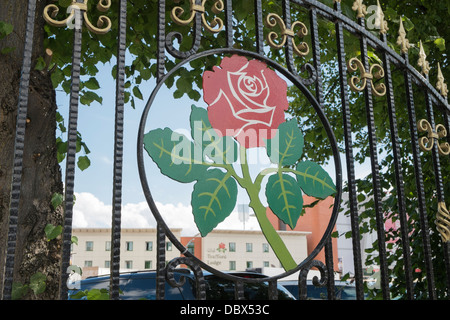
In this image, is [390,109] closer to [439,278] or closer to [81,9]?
[81,9]

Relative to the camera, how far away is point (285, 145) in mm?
1993

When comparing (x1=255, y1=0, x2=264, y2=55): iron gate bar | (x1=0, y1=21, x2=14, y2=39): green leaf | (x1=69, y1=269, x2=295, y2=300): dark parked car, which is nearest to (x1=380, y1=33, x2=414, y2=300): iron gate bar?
(x1=255, y1=0, x2=264, y2=55): iron gate bar

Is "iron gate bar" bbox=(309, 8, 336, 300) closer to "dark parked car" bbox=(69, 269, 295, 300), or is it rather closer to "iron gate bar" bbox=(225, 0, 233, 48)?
"iron gate bar" bbox=(225, 0, 233, 48)

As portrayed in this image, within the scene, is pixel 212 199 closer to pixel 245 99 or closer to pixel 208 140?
pixel 208 140

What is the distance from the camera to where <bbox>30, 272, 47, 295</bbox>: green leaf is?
2309 mm

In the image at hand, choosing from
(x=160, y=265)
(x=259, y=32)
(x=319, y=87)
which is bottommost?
(x=160, y=265)

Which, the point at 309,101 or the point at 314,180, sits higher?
the point at 309,101

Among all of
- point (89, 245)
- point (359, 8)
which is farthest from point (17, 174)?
→ point (89, 245)

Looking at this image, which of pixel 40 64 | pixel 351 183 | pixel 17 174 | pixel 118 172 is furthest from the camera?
pixel 40 64

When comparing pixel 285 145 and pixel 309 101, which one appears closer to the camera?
pixel 285 145

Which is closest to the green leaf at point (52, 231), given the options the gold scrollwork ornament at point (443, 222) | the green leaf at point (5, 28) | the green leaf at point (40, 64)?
the green leaf at point (40, 64)

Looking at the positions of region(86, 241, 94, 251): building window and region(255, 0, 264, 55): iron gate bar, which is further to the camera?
region(86, 241, 94, 251): building window

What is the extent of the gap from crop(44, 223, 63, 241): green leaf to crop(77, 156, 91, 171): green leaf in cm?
88

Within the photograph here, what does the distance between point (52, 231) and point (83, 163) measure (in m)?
0.92
